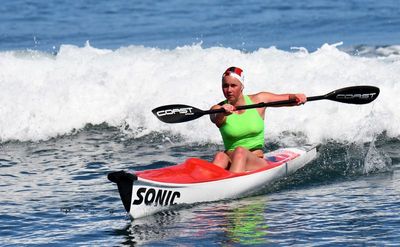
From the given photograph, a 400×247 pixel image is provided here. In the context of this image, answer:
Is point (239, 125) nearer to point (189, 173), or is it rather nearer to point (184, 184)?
point (189, 173)

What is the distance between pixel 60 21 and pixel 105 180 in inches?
586

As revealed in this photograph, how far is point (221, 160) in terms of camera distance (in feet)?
32.2

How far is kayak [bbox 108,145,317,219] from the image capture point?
A: 8.88 metres

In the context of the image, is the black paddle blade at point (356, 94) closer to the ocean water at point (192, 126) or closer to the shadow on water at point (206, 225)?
the ocean water at point (192, 126)

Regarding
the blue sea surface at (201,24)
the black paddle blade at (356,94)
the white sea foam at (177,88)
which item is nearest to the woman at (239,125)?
the black paddle blade at (356,94)

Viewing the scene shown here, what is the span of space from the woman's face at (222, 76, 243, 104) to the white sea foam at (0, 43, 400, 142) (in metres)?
3.19

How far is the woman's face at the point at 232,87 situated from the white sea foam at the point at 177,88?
10.5ft

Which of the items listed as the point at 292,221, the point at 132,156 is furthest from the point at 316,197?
the point at 132,156

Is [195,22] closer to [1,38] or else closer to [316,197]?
[1,38]

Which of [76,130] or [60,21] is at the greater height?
[60,21]

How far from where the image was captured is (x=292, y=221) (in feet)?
28.5

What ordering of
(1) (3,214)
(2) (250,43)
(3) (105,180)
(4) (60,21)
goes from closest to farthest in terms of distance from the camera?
(1) (3,214) < (3) (105,180) < (2) (250,43) < (4) (60,21)

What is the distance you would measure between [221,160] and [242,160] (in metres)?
0.23

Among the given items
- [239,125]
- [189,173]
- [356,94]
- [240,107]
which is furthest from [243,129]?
[356,94]
